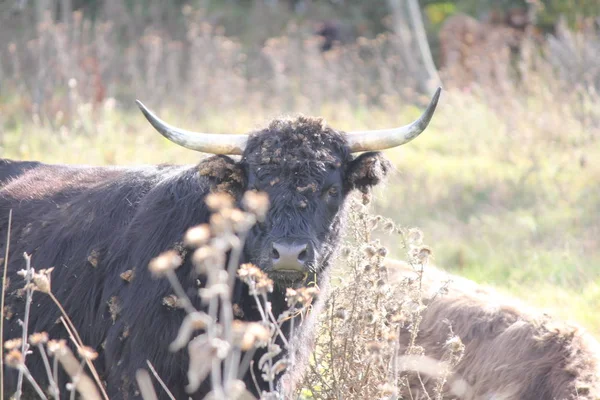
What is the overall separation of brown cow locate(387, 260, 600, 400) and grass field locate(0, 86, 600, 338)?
1.15 metres

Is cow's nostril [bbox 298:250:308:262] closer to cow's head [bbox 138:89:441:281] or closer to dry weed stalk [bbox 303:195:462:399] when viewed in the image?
cow's head [bbox 138:89:441:281]

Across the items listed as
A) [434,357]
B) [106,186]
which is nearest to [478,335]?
[434,357]

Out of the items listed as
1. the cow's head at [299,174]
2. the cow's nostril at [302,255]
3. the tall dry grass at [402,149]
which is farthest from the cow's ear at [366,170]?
the cow's nostril at [302,255]

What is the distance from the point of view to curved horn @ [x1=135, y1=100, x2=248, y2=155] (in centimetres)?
482

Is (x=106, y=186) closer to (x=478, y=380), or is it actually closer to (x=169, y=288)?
(x=169, y=288)

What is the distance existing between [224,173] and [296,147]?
15.8 inches

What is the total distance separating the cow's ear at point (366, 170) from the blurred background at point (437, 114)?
1.24m

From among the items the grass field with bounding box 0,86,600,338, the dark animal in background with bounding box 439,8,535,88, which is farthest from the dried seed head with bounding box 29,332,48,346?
the dark animal in background with bounding box 439,8,535,88

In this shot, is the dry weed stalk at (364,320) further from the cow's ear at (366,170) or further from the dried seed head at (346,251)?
the cow's ear at (366,170)

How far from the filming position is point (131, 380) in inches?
178

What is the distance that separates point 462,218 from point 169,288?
5547 millimetres

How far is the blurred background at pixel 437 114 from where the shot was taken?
28.0 ft

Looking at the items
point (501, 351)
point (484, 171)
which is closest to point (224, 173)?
point (501, 351)

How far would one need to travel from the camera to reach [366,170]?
5016 mm
